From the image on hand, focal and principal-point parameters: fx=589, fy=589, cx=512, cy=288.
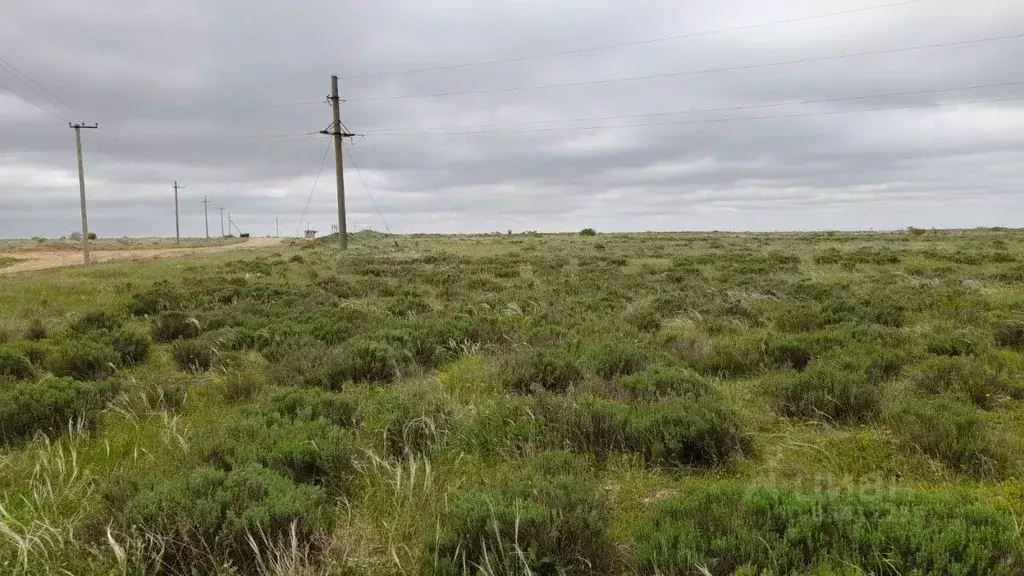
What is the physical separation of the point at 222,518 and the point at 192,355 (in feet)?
17.0

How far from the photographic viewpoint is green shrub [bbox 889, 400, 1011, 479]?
157 inches

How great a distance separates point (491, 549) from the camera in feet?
9.83

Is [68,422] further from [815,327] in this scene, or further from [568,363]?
[815,327]

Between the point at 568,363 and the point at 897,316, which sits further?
the point at 897,316

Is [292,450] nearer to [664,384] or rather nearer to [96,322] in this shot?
[664,384]

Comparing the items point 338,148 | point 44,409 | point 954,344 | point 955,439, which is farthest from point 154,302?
point 338,148

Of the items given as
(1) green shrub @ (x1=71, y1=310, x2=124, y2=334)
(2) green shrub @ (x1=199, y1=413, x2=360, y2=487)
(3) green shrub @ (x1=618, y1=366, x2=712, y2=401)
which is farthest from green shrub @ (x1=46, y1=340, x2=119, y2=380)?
(3) green shrub @ (x1=618, y1=366, x2=712, y2=401)

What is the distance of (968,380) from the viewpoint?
574 cm

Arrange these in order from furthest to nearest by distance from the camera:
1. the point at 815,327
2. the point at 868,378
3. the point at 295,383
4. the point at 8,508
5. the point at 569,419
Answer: the point at 815,327, the point at 295,383, the point at 868,378, the point at 569,419, the point at 8,508

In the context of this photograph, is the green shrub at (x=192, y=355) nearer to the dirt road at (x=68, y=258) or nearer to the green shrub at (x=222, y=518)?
the green shrub at (x=222, y=518)

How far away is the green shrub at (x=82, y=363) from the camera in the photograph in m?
6.96

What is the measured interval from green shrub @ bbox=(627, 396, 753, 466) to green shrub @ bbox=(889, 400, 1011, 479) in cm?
118

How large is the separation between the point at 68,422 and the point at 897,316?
11.0 metres

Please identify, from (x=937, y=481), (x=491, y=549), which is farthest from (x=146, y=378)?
(x=937, y=481)
